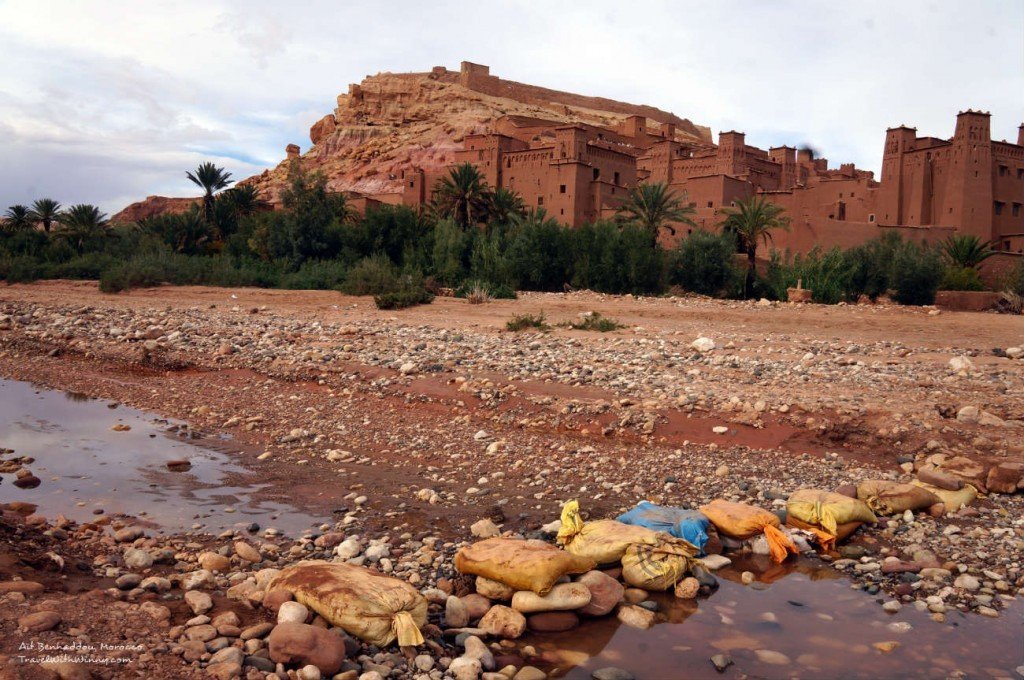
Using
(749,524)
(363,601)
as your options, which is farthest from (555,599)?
(749,524)

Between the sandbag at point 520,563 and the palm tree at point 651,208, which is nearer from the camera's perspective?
the sandbag at point 520,563

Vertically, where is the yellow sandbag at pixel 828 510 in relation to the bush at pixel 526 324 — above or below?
below

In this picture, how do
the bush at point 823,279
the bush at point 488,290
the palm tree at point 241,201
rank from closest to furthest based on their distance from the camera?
1. the bush at point 488,290
2. the bush at point 823,279
3. the palm tree at point 241,201

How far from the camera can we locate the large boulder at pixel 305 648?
138 inches

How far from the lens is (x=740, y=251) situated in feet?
106

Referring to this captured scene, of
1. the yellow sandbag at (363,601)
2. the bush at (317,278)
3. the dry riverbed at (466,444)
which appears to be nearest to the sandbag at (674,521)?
the dry riverbed at (466,444)

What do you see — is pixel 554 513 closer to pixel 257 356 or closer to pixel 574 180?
pixel 257 356

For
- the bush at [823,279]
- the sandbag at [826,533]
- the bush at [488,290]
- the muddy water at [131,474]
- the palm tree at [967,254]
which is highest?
the palm tree at [967,254]

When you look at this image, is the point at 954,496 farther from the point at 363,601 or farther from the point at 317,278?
the point at 317,278

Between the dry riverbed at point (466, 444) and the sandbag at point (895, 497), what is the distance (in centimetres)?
13

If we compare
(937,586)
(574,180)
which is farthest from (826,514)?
(574,180)

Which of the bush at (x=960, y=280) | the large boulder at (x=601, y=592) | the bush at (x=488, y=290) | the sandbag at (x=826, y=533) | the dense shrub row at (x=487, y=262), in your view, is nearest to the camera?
the large boulder at (x=601, y=592)

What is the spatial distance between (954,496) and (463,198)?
93.0 feet

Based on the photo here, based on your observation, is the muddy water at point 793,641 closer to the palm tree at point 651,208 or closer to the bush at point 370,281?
the bush at point 370,281
